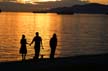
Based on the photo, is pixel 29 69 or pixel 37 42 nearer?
pixel 29 69

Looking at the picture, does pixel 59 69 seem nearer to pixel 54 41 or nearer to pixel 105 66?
pixel 105 66

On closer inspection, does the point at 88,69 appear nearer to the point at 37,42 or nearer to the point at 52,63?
the point at 52,63

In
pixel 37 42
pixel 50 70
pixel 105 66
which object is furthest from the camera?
pixel 37 42

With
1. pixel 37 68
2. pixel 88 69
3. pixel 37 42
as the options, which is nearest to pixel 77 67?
pixel 88 69

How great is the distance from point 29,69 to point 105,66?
4319mm

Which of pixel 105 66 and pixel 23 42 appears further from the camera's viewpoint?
pixel 23 42

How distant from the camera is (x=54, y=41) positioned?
24578 mm

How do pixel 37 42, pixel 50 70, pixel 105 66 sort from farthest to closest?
pixel 37 42 < pixel 105 66 < pixel 50 70

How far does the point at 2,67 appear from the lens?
20.7m

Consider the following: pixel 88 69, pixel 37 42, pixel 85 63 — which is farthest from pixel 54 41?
pixel 88 69

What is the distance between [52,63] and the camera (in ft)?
74.7

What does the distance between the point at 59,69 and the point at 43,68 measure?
86 cm

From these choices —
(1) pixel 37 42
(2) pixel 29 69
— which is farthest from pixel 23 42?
(2) pixel 29 69

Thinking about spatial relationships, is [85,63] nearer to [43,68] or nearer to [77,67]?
[77,67]
